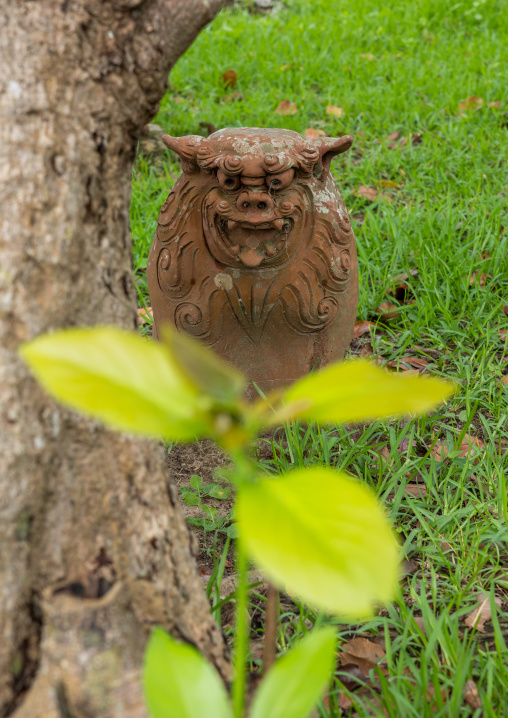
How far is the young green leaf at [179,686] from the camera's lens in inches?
25.8

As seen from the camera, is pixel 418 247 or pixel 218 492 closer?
pixel 218 492

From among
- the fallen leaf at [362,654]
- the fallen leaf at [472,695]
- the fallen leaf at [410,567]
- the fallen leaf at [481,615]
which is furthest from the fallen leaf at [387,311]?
the fallen leaf at [472,695]

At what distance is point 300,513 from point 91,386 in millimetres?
191

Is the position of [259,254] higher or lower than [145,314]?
higher

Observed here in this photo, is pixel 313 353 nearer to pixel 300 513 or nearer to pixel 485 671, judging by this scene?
pixel 485 671

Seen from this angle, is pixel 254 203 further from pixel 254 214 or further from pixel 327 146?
pixel 327 146

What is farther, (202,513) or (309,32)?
(309,32)

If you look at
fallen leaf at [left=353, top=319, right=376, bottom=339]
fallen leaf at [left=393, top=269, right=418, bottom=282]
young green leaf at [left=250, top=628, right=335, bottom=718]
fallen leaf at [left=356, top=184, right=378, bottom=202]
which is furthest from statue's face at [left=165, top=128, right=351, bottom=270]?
fallen leaf at [left=356, top=184, right=378, bottom=202]

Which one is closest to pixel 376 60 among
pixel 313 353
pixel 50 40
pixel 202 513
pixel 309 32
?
pixel 309 32

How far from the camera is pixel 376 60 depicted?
5281mm

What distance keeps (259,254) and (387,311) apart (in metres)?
1.01

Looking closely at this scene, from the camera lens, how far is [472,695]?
1.28 meters

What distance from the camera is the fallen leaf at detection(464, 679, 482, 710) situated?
127 centimetres

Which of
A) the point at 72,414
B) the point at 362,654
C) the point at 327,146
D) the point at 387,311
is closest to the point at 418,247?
the point at 387,311
